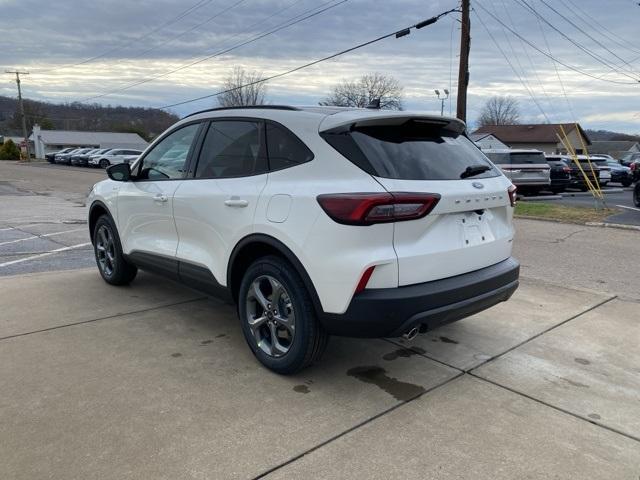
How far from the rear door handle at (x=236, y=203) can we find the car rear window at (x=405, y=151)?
73cm

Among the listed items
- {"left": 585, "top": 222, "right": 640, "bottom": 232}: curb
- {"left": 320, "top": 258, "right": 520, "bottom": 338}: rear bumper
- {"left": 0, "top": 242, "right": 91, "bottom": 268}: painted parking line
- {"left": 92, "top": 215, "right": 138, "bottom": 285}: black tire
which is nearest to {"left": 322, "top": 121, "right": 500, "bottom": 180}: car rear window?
{"left": 320, "top": 258, "right": 520, "bottom": 338}: rear bumper

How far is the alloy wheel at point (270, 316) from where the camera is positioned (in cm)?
351

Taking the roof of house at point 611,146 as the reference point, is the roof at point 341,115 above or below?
above

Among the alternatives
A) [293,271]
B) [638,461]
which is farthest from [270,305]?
[638,461]

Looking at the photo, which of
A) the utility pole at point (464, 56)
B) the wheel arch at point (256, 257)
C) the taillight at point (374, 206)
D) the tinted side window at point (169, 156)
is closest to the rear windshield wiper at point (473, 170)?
the taillight at point (374, 206)

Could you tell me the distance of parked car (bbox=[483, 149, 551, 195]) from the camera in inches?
710

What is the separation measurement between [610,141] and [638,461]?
380ft

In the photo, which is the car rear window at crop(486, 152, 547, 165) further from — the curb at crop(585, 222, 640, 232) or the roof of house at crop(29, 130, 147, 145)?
the roof of house at crop(29, 130, 147, 145)

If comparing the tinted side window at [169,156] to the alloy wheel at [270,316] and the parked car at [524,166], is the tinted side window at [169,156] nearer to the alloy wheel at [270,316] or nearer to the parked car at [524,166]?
the alloy wheel at [270,316]

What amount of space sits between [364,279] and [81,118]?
108 m

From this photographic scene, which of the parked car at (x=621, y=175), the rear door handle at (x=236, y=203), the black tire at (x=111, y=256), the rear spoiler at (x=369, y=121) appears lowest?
the parked car at (x=621, y=175)

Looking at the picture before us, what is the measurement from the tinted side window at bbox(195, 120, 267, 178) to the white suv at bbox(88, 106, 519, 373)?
0.5 inches

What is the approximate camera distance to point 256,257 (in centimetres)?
369

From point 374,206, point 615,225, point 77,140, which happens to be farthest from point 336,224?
point 77,140
